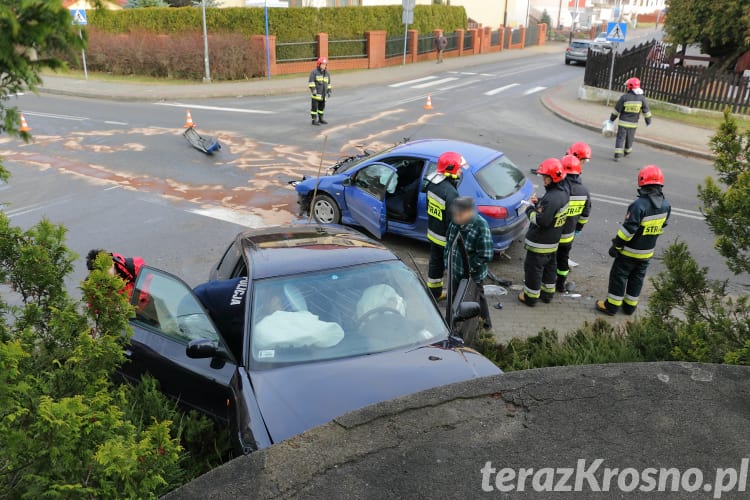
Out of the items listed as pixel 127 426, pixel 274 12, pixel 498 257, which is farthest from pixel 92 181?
pixel 274 12

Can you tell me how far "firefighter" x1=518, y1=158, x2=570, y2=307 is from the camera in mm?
6926

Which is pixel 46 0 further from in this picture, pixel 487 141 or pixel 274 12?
pixel 274 12

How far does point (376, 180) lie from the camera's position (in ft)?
29.1

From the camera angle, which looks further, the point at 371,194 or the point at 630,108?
the point at 630,108

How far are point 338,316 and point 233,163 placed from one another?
9843 millimetres

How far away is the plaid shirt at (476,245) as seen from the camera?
6254 mm

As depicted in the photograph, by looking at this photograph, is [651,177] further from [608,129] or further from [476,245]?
[608,129]

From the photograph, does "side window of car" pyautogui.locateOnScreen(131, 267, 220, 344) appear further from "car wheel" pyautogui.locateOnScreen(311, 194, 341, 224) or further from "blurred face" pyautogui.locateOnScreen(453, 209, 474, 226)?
"car wheel" pyautogui.locateOnScreen(311, 194, 341, 224)

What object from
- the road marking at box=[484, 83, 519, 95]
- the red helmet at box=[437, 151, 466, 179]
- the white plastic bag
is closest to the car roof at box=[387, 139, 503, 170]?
the red helmet at box=[437, 151, 466, 179]

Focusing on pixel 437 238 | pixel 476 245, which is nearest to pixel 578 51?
pixel 437 238

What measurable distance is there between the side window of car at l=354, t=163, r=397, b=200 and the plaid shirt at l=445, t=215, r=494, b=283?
236 centimetres

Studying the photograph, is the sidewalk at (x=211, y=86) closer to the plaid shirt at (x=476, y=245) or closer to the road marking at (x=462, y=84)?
the road marking at (x=462, y=84)

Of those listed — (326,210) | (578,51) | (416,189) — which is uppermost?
(578,51)

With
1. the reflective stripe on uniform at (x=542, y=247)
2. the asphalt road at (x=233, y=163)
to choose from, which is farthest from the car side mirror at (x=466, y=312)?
the asphalt road at (x=233, y=163)
